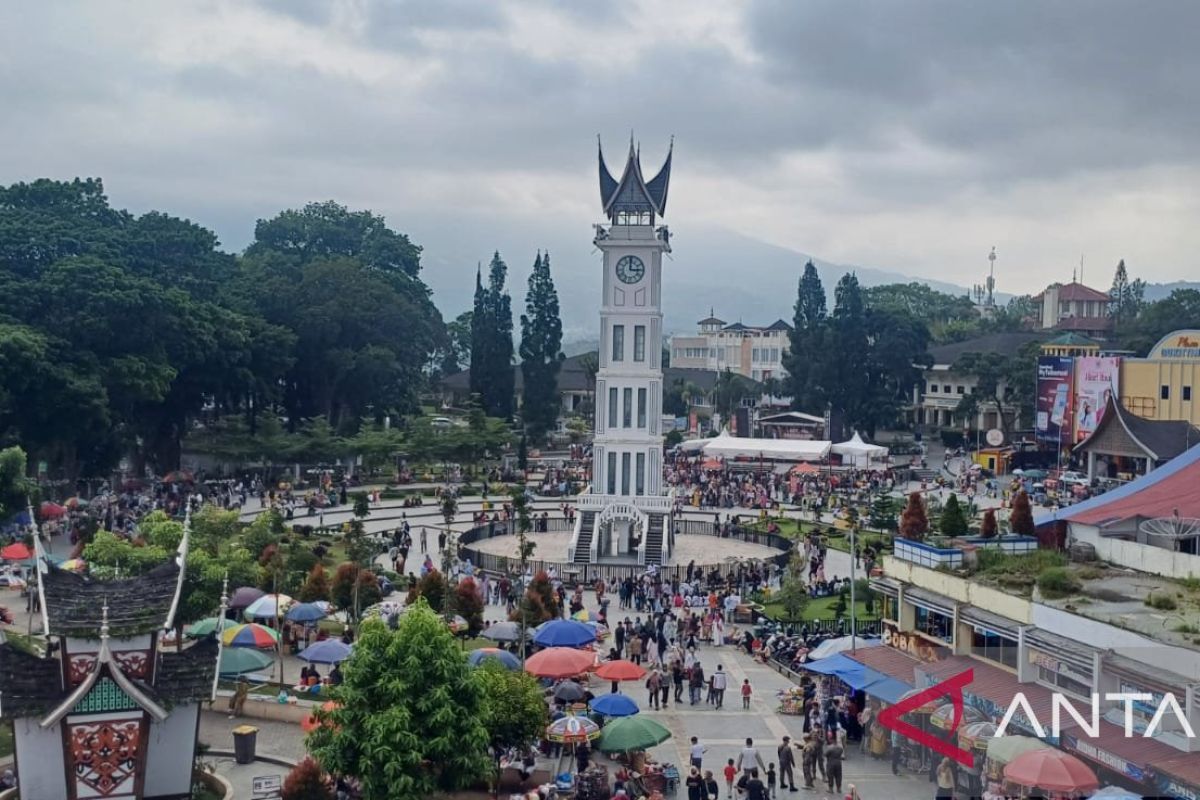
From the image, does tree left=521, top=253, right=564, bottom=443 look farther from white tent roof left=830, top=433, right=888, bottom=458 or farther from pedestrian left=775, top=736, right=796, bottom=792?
pedestrian left=775, top=736, right=796, bottom=792

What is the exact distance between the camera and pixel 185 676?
66.7 ft

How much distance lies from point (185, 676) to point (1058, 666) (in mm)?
14113

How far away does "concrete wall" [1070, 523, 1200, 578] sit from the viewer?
25.3 metres

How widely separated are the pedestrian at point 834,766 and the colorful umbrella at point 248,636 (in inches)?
487

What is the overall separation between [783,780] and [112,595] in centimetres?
1148

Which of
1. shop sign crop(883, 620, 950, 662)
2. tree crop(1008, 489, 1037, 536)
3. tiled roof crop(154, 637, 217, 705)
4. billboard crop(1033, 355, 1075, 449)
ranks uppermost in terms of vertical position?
billboard crop(1033, 355, 1075, 449)

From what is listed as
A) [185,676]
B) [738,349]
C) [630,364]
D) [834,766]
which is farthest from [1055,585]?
[738,349]

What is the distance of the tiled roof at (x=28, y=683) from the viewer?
18.8 meters

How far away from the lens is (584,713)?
24.7m

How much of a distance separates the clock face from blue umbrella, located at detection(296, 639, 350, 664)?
23090 millimetres

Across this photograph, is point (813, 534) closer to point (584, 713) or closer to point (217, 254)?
point (584, 713)

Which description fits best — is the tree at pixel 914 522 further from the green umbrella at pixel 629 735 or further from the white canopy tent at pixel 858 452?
the white canopy tent at pixel 858 452

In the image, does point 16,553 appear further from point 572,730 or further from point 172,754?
point 572,730

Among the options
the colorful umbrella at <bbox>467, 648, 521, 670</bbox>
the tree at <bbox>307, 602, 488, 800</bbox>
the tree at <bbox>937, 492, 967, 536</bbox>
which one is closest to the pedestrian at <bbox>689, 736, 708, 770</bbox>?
the tree at <bbox>307, 602, 488, 800</bbox>
